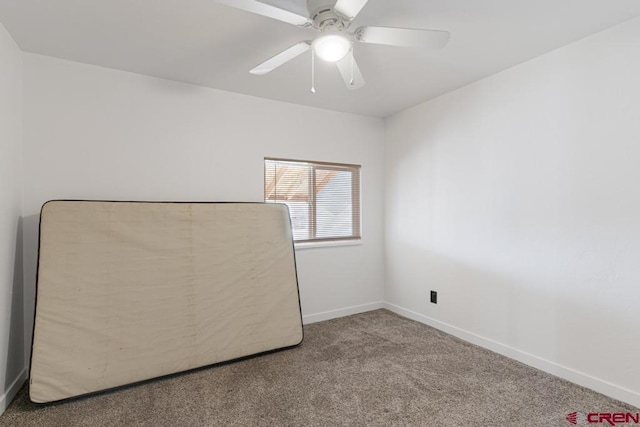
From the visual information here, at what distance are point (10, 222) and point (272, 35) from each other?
2071 millimetres

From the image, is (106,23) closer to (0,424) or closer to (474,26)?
(474,26)

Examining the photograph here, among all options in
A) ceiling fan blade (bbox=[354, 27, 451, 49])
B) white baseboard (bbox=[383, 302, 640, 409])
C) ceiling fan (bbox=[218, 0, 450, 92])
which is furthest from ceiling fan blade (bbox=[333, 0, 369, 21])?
white baseboard (bbox=[383, 302, 640, 409])

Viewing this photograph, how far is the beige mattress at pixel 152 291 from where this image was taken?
215 cm

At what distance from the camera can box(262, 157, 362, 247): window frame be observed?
349cm

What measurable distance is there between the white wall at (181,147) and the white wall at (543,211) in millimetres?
752

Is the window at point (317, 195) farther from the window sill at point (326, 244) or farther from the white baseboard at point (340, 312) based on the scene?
the white baseboard at point (340, 312)

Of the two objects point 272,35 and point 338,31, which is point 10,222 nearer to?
point 272,35

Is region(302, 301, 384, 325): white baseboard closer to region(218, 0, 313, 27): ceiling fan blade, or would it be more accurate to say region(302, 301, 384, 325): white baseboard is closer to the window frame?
the window frame

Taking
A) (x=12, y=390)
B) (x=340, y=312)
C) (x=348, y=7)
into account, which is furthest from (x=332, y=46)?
(x=12, y=390)

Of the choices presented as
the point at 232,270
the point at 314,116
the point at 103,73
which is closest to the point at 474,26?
the point at 314,116

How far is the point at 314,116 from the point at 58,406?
312cm

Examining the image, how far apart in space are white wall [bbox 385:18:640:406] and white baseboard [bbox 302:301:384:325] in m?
0.56

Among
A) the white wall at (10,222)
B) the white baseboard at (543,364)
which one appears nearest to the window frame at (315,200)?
A: the white baseboard at (543,364)

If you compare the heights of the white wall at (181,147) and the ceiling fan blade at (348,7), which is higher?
the ceiling fan blade at (348,7)
